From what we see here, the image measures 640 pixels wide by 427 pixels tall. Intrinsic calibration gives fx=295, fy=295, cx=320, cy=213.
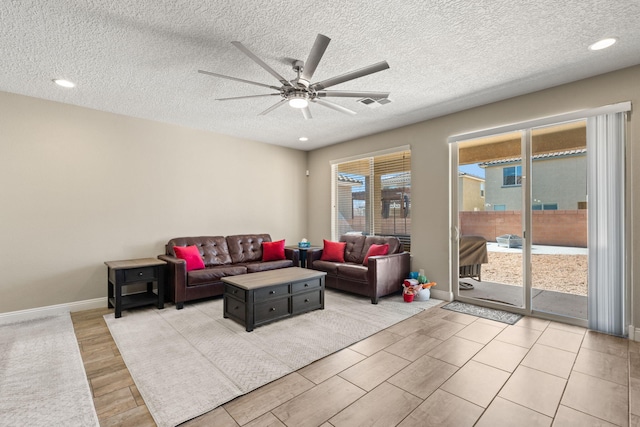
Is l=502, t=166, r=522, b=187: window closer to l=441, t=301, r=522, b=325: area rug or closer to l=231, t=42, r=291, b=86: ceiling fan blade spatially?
l=441, t=301, r=522, b=325: area rug

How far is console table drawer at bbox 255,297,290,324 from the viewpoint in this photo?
3.34 m

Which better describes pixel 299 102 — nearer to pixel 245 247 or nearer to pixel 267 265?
pixel 267 265

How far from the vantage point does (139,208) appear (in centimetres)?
453

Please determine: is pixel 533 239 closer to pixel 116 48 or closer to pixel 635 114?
pixel 635 114

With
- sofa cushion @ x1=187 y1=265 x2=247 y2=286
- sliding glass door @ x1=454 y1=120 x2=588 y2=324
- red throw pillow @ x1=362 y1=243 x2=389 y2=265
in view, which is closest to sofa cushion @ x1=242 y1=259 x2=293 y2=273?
sofa cushion @ x1=187 y1=265 x2=247 y2=286

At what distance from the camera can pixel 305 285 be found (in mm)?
3805

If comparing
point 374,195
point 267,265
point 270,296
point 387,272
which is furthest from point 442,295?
point 267,265

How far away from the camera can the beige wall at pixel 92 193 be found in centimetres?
364

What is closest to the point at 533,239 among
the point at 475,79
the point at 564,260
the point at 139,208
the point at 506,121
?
the point at 564,260

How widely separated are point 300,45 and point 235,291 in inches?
105

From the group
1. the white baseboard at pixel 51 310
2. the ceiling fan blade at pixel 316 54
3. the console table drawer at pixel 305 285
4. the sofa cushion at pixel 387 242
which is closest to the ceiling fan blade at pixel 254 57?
the ceiling fan blade at pixel 316 54

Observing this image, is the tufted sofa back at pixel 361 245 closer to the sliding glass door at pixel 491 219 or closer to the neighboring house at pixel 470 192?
the sliding glass door at pixel 491 219

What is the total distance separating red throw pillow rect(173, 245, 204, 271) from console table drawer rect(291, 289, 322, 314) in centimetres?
168

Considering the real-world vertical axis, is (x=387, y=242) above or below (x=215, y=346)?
above
